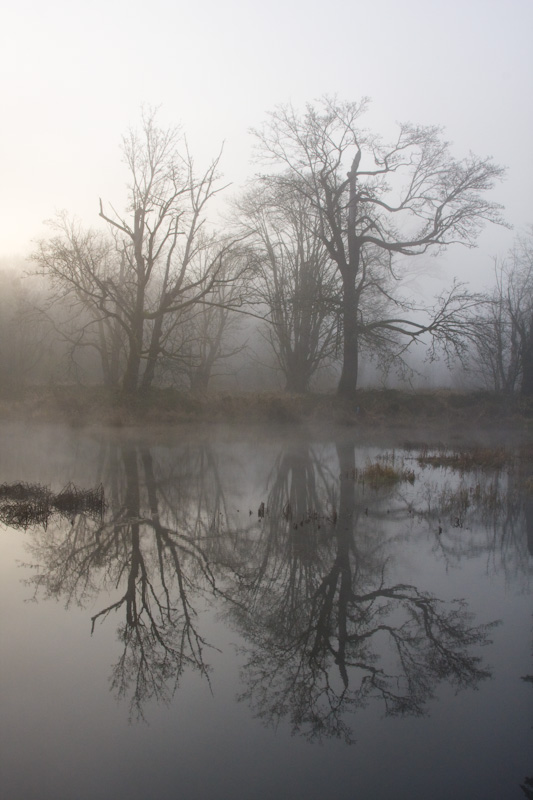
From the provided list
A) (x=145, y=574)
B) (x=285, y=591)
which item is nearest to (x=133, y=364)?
(x=145, y=574)

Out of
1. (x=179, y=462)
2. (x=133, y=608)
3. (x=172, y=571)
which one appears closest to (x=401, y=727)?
(x=133, y=608)

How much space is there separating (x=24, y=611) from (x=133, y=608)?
111cm

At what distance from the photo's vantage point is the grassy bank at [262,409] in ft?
80.9

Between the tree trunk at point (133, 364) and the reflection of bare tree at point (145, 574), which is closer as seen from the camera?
the reflection of bare tree at point (145, 574)

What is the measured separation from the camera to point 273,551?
877 cm

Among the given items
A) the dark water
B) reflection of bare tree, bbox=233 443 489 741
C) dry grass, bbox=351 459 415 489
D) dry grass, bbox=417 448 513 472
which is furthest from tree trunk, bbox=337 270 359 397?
reflection of bare tree, bbox=233 443 489 741

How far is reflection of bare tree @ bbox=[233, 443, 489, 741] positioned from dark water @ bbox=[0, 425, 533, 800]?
21 mm

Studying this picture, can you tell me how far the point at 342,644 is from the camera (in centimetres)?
591

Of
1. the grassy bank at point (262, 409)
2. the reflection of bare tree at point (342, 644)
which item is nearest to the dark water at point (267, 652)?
the reflection of bare tree at point (342, 644)

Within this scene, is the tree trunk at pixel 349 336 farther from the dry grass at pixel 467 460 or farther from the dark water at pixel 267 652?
the dark water at pixel 267 652

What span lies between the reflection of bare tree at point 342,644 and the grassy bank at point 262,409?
17482mm

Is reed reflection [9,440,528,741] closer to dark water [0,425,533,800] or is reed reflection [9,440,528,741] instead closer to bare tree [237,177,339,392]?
dark water [0,425,533,800]

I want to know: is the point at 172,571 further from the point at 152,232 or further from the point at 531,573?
the point at 152,232

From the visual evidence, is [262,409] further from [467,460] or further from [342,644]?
[342,644]
